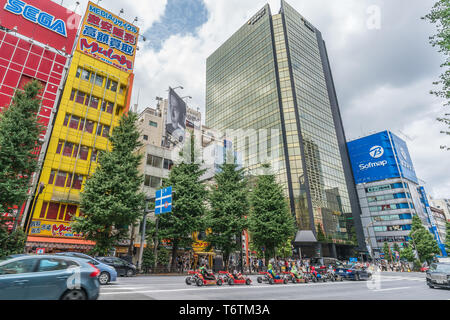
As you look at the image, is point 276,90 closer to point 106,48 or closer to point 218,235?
point 106,48

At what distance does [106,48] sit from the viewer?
3200cm

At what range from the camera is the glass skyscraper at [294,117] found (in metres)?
53.8

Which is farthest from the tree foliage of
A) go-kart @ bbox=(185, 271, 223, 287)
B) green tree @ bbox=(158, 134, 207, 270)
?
go-kart @ bbox=(185, 271, 223, 287)

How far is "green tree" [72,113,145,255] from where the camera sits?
18.5 m

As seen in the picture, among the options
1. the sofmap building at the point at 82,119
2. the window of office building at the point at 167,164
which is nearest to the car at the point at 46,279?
the sofmap building at the point at 82,119

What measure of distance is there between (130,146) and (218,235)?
42.2 feet

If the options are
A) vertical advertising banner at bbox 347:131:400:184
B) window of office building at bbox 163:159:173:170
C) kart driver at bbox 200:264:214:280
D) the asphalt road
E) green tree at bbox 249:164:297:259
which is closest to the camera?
the asphalt road

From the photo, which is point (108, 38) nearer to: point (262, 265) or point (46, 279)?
point (46, 279)

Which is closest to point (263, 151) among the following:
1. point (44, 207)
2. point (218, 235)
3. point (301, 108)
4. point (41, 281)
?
point (301, 108)

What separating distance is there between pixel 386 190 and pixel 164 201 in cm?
7954

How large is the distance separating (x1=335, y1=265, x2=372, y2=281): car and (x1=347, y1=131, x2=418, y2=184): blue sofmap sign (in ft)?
217

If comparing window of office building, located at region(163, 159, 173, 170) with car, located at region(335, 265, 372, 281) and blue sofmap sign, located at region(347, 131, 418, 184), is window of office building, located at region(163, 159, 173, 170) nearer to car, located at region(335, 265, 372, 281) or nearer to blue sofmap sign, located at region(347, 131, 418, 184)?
car, located at region(335, 265, 372, 281)

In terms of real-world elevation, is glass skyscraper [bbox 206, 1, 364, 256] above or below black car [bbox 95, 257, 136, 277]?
above

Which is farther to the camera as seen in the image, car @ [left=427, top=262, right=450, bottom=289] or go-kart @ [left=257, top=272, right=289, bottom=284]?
go-kart @ [left=257, top=272, right=289, bottom=284]
